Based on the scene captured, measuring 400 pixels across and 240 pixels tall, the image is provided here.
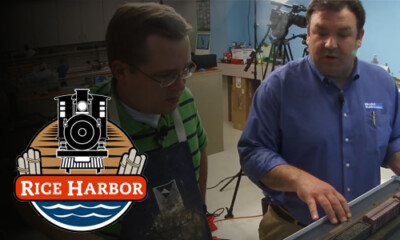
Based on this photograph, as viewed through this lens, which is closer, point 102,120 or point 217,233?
point 102,120

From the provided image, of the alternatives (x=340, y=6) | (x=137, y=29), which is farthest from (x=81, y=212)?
(x=340, y=6)

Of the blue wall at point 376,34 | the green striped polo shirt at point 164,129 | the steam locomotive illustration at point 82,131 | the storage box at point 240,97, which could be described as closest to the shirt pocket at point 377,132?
the green striped polo shirt at point 164,129

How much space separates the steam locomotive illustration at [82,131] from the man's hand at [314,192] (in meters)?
0.42

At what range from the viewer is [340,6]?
866 millimetres

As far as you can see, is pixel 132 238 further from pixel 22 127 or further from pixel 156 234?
pixel 22 127

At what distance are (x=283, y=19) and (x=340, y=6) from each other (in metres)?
0.84

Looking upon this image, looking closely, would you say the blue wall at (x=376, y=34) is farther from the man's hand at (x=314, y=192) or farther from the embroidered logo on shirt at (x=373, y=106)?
the man's hand at (x=314, y=192)

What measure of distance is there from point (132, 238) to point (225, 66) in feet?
6.67

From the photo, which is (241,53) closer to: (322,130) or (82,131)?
(322,130)

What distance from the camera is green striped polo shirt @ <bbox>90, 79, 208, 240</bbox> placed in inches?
23.2

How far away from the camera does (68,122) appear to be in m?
0.53

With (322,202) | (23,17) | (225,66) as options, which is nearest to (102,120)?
(23,17)

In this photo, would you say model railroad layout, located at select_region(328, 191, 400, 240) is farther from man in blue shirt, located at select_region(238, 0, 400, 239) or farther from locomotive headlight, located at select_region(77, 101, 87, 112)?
locomotive headlight, located at select_region(77, 101, 87, 112)

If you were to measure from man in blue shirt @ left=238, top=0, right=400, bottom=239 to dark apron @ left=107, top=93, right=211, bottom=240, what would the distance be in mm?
252
